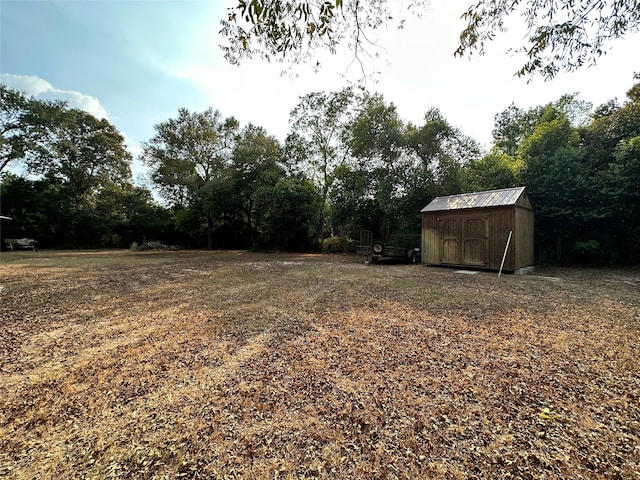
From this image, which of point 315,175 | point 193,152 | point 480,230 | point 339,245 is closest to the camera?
point 480,230

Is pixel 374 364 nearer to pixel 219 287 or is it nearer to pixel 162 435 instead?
pixel 162 435

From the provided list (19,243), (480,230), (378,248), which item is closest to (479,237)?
(480,230)

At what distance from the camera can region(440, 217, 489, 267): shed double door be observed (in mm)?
8664

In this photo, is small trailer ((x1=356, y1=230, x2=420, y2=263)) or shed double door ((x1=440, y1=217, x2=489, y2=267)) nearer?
shed double door ((x1=440, y1=217, x2=489, y2=267))

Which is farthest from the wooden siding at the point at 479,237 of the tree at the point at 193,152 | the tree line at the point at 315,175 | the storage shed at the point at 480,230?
the tree at the point at 193,152

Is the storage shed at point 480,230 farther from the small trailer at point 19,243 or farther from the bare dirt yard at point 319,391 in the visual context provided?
the small trailer at point 19,243

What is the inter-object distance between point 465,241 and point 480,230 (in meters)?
0.60

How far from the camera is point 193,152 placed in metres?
20.5

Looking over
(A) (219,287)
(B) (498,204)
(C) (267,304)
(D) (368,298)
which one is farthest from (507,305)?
(A) (219,287)

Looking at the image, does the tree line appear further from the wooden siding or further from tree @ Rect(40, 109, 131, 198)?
the wooden siding

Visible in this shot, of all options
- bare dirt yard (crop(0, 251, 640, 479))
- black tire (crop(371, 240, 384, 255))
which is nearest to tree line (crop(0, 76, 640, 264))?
black tire (crop(371, 240, 384, 255))

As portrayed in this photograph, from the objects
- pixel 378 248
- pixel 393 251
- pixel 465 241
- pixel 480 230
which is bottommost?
pixel 393 251

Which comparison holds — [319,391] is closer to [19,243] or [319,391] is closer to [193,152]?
[193,152]

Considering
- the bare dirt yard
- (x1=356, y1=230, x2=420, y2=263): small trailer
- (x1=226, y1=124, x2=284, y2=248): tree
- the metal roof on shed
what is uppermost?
(x1=226, y1=124, x2=284, y2=248): tree
